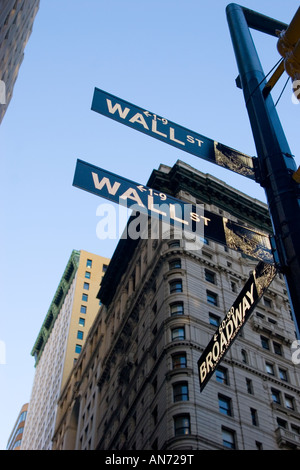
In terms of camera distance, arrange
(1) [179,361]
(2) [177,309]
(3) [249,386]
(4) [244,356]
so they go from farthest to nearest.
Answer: (2) [177,309] → (4) [244,356] → (3) [249,386] → (1) [179,361]

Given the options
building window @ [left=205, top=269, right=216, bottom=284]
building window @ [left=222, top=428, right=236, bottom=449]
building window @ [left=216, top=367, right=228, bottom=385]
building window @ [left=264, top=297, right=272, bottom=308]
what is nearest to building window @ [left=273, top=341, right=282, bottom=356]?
building window @ [left=264, top=297, right=272, bottom=308]

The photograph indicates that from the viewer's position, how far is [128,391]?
58.6 metres

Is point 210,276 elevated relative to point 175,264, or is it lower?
lower

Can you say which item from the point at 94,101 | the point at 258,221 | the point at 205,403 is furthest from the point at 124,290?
the point at 94,101

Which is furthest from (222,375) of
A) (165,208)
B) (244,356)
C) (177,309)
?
(165,208)

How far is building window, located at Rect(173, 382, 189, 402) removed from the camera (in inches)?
1804

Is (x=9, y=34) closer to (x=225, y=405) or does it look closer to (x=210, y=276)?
(x=225, y=405)

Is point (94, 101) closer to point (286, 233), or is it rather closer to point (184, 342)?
point (286, 233)

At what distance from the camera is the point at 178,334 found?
169ft

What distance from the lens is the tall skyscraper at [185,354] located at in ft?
150

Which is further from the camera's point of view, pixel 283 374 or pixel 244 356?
pixel 283 374

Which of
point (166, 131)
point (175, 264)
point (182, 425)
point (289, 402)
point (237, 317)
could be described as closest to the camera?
point (237, 317)

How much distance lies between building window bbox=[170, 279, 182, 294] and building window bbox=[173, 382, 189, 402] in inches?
439

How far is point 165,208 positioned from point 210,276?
1965 inches
